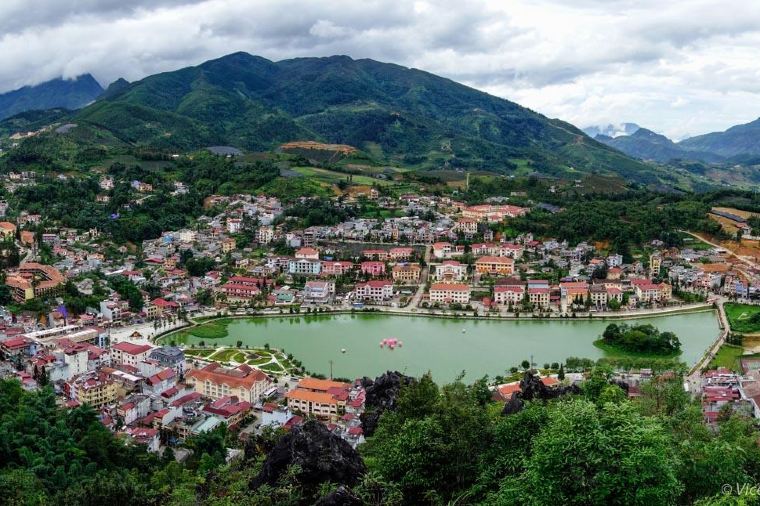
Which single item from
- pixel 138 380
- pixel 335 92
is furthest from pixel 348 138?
pixel 138 380

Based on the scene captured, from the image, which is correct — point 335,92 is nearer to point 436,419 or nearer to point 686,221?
point 686,221

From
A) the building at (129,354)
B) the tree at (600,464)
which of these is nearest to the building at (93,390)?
the building at (129,354)

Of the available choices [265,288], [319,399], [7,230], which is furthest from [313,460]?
[7,230]

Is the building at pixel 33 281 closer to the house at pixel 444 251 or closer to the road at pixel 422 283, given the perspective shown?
the road at pixel 422 283

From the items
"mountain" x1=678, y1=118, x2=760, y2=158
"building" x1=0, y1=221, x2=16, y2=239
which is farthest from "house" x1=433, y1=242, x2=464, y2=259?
"mountain" x1=678, y1=118, x2=760, y2=158

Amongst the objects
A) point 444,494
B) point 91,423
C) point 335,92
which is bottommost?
point 91,423
